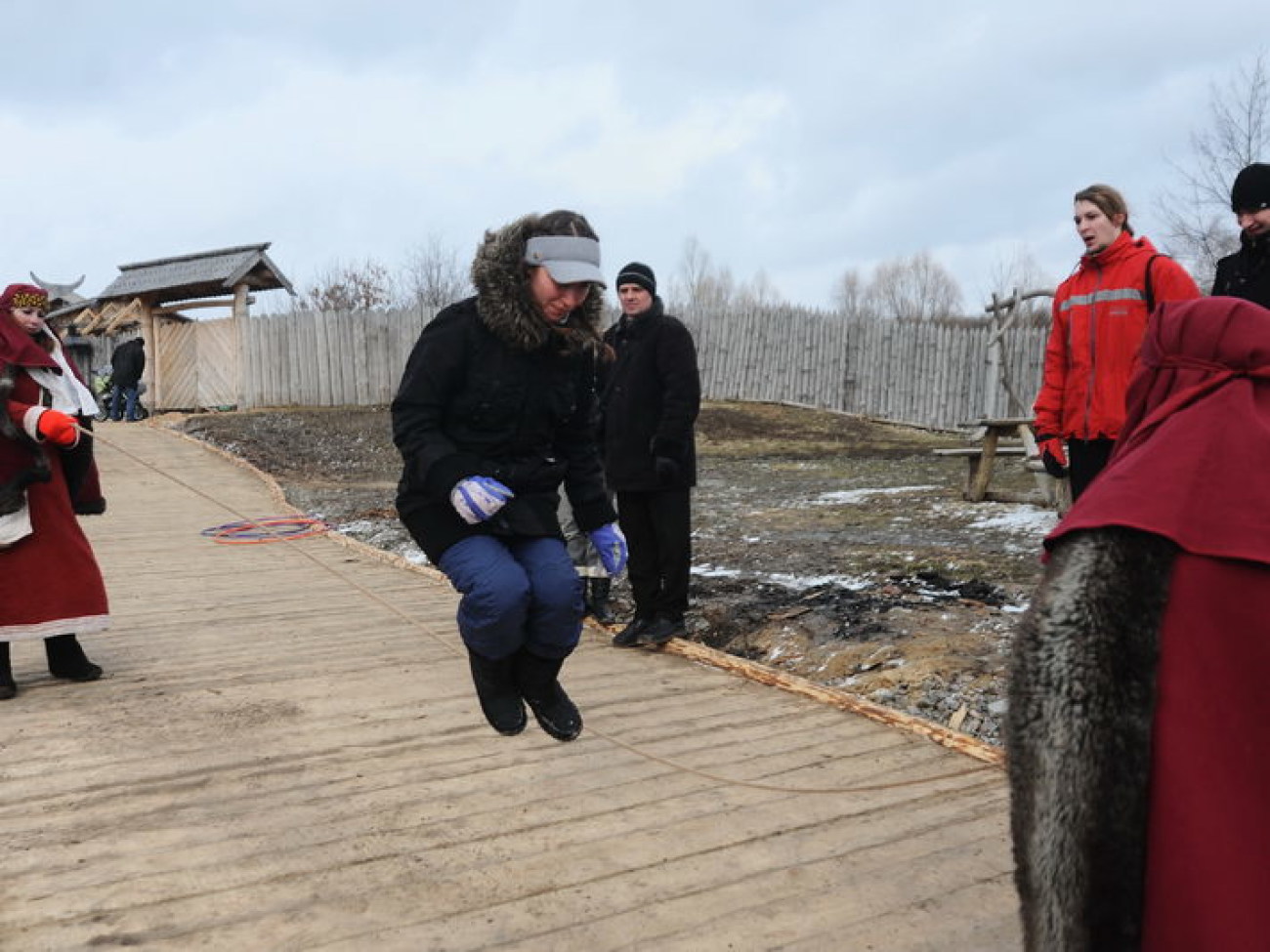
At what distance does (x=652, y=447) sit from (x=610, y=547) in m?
1.62

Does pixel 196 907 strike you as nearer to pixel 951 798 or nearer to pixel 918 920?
pixel 918 920

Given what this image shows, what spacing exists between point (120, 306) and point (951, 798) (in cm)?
2131

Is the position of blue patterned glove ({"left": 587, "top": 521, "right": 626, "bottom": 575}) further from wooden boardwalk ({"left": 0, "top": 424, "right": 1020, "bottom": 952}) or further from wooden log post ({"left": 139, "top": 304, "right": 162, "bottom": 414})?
wooden log post ({"left": 139, "top": 304, "right": 162, "bottom": 414})

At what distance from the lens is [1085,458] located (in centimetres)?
464

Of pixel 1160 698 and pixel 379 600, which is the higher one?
pixel 1160 698

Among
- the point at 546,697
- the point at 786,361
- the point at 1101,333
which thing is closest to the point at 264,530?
the point at 546,697

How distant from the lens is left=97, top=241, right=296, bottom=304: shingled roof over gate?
66.5 ft

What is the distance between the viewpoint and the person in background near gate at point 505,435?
3545 millimetres

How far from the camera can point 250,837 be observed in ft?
10.5

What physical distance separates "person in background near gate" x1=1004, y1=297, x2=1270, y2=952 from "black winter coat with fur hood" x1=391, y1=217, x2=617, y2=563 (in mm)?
2165

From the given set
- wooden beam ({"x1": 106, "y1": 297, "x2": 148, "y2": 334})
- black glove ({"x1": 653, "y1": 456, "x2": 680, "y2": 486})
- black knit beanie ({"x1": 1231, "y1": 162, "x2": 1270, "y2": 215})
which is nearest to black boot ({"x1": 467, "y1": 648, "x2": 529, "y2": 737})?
black glove ({"x1": 653, "y1": 456, "x2": 680, "y2": 486})

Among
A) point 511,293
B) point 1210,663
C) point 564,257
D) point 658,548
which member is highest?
point 564,257

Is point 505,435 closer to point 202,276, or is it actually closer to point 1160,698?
point 1160,698

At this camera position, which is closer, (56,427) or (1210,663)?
(1210,663)
